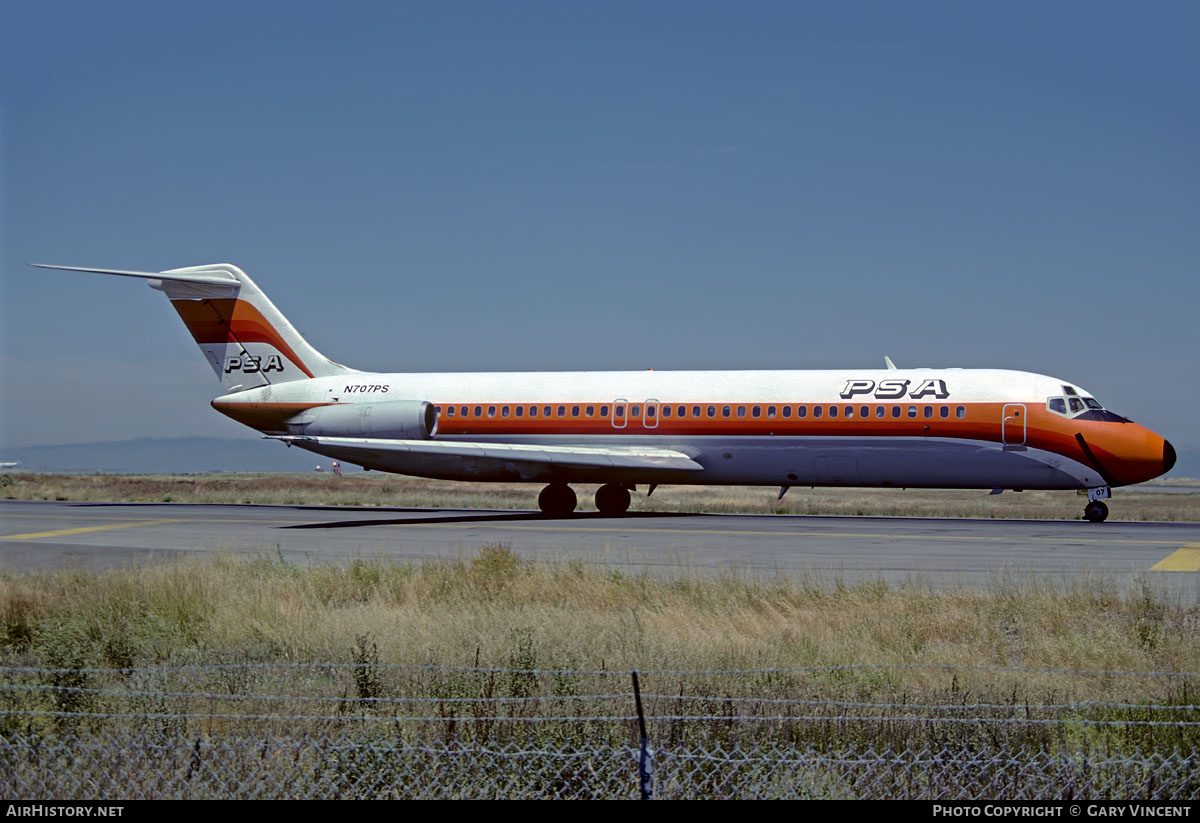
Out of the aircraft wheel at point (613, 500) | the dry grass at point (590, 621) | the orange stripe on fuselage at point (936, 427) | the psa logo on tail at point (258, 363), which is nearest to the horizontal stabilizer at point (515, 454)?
the orange stripe on fuselage at point (936, 427)

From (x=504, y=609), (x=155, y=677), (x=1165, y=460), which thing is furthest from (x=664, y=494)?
(x=155, y=677)

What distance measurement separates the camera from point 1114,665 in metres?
11.2

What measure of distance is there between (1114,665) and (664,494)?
46.1 meters

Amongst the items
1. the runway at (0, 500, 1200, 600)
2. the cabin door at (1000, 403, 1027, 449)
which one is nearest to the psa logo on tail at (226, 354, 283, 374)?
the runway at (0, 500, 1200, 600)

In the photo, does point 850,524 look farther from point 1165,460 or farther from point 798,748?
point 798,748

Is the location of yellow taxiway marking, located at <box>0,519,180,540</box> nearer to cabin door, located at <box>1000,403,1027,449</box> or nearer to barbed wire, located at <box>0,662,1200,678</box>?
barbed wire, located at <box>0,662,1200,678</box>

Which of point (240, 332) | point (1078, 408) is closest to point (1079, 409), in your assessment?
point (1078, 408)

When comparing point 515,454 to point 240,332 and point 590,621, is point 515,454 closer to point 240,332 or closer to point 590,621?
point 240,332

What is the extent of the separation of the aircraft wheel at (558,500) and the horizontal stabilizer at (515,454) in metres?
1.88

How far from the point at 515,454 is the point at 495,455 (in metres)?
0.55

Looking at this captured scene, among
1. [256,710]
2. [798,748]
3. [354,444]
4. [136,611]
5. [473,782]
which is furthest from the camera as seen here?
[354,444]

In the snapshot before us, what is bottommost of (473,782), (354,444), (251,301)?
(473,782)

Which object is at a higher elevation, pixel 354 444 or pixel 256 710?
pixel 354 444

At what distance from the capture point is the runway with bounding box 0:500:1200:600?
19328 mm
